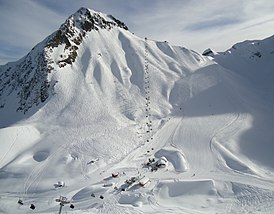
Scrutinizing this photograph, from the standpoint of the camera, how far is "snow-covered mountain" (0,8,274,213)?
36.5m

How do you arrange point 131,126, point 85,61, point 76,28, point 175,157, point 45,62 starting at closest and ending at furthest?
1. point 175,157
2. point 131,126
3. point 45,62
4. point 85,61
5. point 76,28

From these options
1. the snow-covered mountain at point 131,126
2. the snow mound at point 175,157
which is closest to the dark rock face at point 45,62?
the snow-covered mountain at point 131,126

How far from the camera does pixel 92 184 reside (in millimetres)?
39719

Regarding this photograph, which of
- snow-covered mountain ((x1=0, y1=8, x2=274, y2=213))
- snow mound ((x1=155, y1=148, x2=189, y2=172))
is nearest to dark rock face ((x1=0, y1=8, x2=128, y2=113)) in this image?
snow-covered mountain ((x1=0, y1=8, x2=274, y2=213))

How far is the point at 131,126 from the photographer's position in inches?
2251

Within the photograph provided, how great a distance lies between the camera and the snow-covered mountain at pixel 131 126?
3647 centimetres

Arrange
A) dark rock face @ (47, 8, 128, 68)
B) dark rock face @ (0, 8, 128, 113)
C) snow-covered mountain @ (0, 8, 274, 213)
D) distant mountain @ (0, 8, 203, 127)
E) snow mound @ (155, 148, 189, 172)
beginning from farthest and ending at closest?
dark rock face @ (47, 8, 128, 68)
distant mountain @ (0, 8, 203, 127)
dark rock face @ (0, 8, 128, 113)
snow mound @ (155, 148, 189, 172)
snow-covered mountain @ (0, 8, 274, 213)

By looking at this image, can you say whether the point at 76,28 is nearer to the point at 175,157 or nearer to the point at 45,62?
the point at 45,62

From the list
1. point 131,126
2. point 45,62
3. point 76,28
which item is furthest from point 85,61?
point 131,126

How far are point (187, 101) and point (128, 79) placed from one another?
15759mm

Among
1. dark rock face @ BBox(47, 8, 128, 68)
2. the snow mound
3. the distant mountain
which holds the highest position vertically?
dark rock face @ BBox(47, 8, 128, 68)

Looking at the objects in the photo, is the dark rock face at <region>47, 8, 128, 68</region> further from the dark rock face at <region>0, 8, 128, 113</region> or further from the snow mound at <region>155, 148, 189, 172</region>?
the snow mound at <region>155, 148, 189, 172</region>

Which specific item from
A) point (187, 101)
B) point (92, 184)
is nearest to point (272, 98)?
point (187, 101)

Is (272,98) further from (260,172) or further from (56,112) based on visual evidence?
(56,112)
